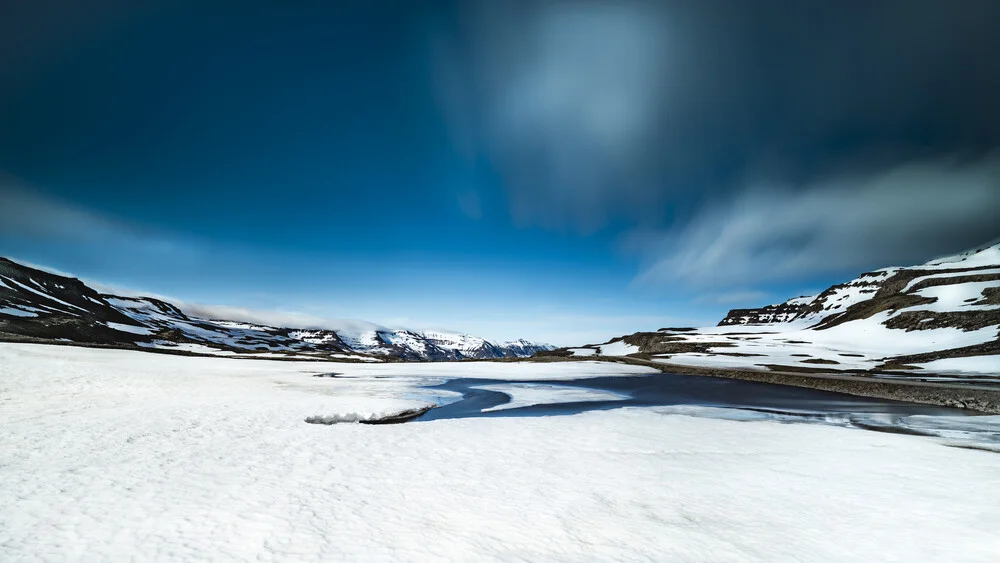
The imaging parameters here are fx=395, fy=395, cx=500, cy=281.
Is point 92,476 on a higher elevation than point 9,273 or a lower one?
lower

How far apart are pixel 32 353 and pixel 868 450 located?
58719 mm

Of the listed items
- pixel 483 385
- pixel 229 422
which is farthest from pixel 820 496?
pixel 483 385

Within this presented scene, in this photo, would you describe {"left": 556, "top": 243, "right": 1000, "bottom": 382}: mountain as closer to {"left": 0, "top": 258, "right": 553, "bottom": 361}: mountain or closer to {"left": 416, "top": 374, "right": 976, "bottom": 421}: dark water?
{"left": 416, "top": 374, "right": 976, "bottom": 421}: dark water

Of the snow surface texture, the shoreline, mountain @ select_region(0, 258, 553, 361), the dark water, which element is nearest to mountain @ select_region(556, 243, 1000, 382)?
the shoreline

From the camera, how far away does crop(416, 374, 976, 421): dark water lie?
22.2 metres

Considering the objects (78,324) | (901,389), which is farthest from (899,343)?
(78,324)

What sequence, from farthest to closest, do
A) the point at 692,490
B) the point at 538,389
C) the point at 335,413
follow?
the point at 538,389 < the point at 335,413 < the point at 692,490

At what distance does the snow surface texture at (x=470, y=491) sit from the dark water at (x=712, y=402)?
4977 mm

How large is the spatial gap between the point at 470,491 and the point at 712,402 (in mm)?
23254

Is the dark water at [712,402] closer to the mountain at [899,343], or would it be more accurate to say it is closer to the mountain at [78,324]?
the mountain at [899,343]

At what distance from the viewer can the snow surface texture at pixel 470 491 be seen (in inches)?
283

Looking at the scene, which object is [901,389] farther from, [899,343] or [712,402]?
[899,343]

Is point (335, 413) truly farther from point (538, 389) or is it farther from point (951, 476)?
point (951, 476)

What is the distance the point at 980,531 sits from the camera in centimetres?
806
